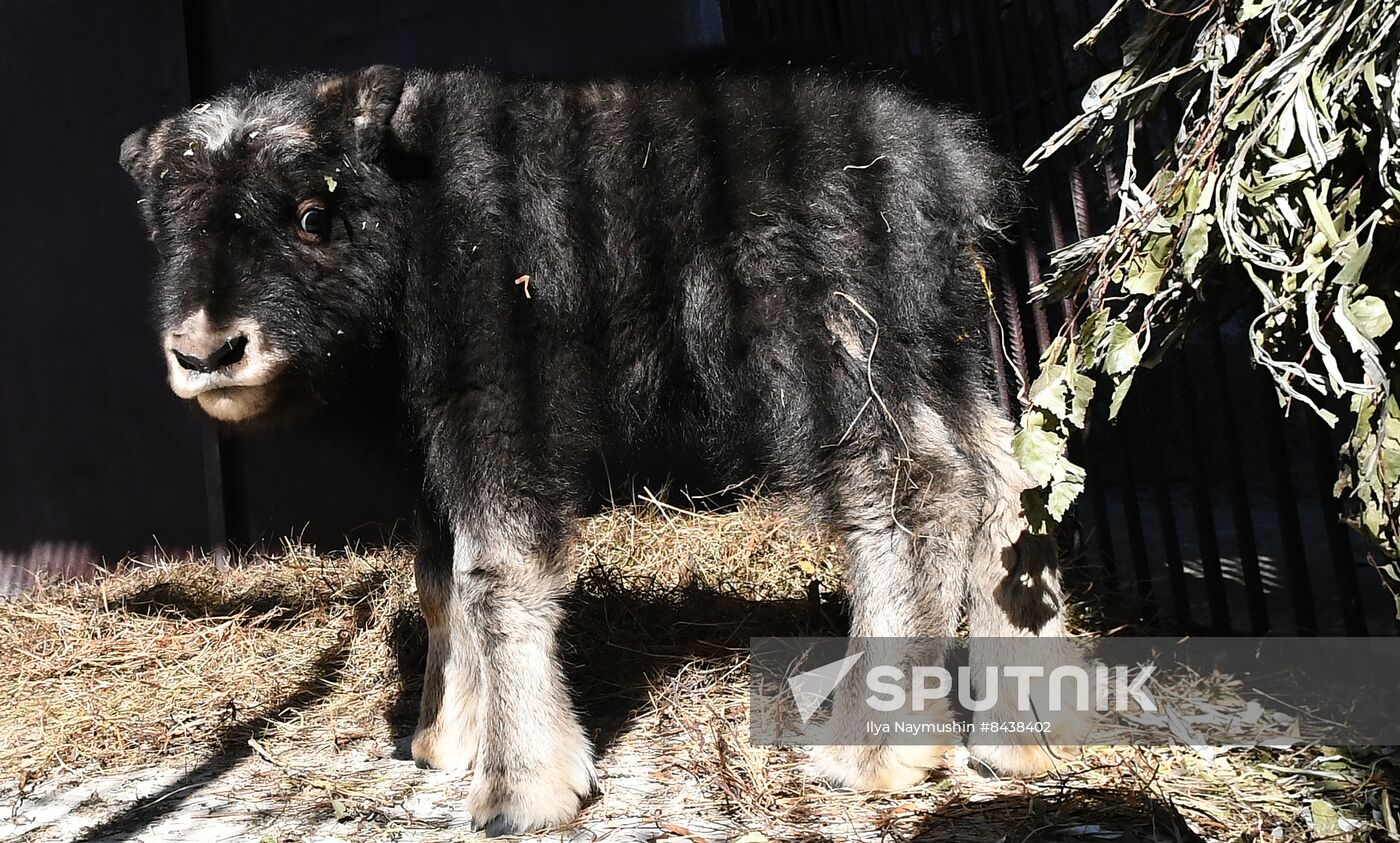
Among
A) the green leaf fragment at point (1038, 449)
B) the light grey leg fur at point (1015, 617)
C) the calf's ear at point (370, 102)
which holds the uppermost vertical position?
the calf's ear at point (370, 102)

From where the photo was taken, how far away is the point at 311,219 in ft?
12.3

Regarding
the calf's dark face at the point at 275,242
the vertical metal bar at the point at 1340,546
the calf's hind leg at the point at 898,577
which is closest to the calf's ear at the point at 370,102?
the calf's dark face at the point at 275,242

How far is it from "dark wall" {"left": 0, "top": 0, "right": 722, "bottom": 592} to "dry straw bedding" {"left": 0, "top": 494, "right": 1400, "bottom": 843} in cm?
58

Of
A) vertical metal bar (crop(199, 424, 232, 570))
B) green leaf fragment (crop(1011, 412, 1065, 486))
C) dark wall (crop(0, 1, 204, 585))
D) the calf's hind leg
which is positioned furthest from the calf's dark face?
dark wall (crop(0, 1, 204, 585))

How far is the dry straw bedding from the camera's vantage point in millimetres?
3207

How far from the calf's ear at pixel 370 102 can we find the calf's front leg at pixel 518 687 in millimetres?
1287

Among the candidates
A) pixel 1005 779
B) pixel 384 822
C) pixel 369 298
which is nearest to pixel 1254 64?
pixel 1005 779

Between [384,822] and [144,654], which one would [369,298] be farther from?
[144,654]

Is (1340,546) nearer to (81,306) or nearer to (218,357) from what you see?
(218,357)

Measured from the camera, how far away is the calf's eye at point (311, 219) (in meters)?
3.74

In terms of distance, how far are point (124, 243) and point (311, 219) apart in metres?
5.00

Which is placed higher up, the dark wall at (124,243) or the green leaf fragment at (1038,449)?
the dark wall at (124,243)

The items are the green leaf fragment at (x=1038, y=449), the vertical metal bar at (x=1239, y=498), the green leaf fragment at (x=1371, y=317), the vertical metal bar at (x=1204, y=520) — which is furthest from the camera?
the vertical metal bar at (x=1204, y=520)

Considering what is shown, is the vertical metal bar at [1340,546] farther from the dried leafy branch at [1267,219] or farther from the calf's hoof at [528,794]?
the calf's hoof at [528,794]
